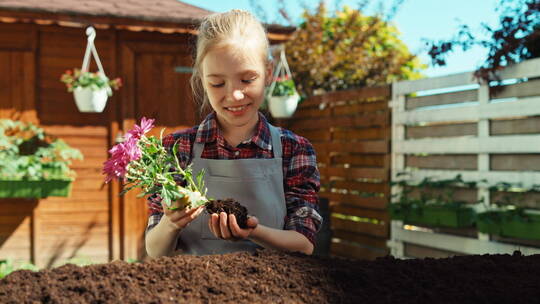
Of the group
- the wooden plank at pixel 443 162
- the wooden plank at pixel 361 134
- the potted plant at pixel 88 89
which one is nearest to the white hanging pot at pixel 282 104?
the wooden plank at pixel 361 134

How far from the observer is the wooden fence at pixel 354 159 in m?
6.45

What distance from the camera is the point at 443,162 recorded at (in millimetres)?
5520

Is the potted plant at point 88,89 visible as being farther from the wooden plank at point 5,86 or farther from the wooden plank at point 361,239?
the wooden plank at point 361,239

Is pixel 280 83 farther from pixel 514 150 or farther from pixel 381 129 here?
pixel 514 150

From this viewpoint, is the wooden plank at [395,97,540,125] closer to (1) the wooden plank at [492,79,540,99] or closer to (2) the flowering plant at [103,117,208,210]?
(1) the wooden plank at [492,79,540,99]

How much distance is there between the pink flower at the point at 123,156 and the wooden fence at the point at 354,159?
5052 mm

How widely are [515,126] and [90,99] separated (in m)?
3.84

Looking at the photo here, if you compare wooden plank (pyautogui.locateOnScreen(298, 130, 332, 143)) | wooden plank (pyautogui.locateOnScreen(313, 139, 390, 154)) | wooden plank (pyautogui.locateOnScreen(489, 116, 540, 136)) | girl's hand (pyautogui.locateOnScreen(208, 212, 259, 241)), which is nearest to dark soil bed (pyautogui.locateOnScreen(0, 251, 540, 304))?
girl's hand (pyautogui.locateOnScreen(208, 212, 259, 241))

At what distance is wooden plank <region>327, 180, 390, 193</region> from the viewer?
6.44 metres

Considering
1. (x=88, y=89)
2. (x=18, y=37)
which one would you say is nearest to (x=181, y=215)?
(x=88, y=89)

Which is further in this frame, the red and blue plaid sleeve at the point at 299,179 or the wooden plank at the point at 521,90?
the wooden plank at the point at 521,90

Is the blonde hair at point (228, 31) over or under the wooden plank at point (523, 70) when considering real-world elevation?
under

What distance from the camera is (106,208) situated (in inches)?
255

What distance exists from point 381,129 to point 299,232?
4612 millimetres
